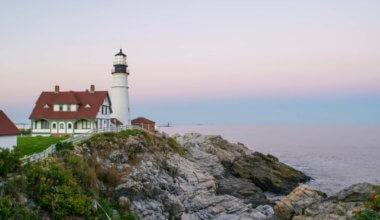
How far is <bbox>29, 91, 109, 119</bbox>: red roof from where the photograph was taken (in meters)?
43.6

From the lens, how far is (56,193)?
19109 mm

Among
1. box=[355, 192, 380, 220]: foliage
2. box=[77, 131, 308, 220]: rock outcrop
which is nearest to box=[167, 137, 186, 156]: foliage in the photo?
box=[77, 131, 308, 220]: rock outcrop

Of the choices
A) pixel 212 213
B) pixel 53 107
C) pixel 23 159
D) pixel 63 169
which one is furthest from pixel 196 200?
pixel 53 107

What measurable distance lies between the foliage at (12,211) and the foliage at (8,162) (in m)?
2.69

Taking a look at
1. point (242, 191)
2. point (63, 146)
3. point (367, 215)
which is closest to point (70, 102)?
point (63, 146)

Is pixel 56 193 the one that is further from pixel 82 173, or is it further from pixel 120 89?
pixel 120 89

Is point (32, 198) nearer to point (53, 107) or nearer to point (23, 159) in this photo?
point (23, 159)

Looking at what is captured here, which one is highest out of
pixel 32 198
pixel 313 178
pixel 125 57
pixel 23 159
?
pixel 125 57

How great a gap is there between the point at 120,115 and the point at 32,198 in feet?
108

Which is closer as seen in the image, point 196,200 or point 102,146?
point 196,200

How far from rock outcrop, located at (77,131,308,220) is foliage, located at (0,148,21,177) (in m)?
7.21

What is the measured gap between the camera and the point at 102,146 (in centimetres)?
3116

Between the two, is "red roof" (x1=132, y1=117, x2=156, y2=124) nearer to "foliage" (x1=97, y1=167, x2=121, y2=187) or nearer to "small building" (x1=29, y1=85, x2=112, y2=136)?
"small building" (x1=29, y1=85, x2=112, y2=136)

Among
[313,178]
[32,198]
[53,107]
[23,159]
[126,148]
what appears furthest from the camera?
[313,178]
